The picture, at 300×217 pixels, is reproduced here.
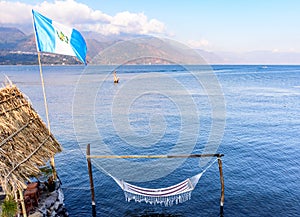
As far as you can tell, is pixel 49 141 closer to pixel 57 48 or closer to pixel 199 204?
pixel 57 48

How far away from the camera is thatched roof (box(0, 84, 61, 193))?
9.37 m

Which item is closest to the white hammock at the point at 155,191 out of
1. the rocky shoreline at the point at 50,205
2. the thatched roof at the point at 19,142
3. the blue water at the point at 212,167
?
the blue water at the point at 212,167

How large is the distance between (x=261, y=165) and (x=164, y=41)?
45.4ft

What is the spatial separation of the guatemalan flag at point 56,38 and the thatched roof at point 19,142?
8.33 ft

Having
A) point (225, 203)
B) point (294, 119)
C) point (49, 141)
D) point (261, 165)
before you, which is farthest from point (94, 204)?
point (294, 119)

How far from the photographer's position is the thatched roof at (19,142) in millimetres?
9367

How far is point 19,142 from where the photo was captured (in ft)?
35.1

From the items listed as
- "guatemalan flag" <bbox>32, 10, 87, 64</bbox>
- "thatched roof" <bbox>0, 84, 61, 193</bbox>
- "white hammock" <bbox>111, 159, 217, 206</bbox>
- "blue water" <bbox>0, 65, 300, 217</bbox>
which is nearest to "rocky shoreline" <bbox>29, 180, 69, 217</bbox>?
"thatched roof" <bbox>0, 84, 61, 193</bbox>

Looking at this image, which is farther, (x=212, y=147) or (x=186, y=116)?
(x=186, y=116)

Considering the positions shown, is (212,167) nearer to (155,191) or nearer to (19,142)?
(155,191)

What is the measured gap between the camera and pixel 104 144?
25297 millimetres

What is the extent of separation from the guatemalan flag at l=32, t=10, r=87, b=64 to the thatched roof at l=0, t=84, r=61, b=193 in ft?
8.33

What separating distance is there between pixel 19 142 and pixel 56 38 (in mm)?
4914

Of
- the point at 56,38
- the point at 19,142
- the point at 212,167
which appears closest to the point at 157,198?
the point at 19,142
